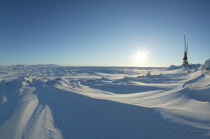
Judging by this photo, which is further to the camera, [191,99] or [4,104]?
[4,104]

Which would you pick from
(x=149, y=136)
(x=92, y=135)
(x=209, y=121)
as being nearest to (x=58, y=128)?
(x=92, y=135)

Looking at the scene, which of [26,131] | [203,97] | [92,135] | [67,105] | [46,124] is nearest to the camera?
→ [92,135]

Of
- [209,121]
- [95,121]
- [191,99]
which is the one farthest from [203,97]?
[95,121]

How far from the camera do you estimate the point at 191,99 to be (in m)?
2.68

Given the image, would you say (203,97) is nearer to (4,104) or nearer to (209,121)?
(209,121)

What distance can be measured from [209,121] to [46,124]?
2822 millimetres

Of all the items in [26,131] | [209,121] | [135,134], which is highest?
[209,121]

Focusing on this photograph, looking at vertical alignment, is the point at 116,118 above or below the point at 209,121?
below

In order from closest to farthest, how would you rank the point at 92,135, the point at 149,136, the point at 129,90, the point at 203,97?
the point at 149,136 < the point at 92,135 < the point at 203,97 < the point at 129,90

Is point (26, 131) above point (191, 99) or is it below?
below

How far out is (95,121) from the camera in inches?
82.6

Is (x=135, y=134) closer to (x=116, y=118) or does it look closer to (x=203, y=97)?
(x=116, y=118)

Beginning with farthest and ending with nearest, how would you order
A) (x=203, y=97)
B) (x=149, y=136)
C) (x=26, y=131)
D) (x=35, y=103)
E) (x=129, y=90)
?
(x=129, y=90) → (x=35, y=103) → (x=203, y=97) → (x=26, y=131) → (x=149, y=136)

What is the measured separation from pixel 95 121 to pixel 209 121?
1876mm
